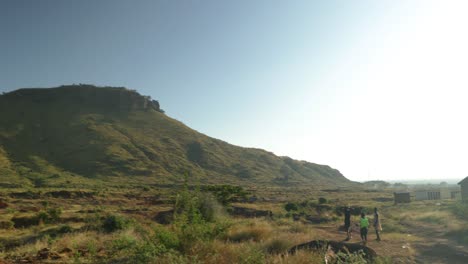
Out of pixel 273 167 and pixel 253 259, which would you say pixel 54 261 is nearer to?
pixel 253 259

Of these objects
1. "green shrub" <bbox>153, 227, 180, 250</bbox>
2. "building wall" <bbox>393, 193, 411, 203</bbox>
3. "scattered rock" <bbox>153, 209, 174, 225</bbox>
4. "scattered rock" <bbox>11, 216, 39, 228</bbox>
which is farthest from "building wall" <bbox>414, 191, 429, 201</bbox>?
"green shrub" <bbox>153, 227, 180, 250</bbox>

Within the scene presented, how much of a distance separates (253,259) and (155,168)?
76488 millimetres

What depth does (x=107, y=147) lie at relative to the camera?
263ft

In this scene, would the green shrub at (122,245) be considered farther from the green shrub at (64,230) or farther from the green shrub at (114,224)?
the green shrub at (64,230)

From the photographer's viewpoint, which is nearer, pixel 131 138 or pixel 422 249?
pixel 422 249

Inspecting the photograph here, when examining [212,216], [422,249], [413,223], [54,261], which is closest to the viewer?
[54,261]

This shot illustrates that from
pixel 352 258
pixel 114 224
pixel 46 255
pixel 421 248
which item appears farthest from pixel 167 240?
pixel 421 248

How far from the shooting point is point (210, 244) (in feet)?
26.9

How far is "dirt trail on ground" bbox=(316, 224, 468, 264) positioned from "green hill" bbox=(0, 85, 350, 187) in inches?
2008

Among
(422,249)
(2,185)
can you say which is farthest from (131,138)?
(422,249)

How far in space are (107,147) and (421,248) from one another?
76243 millimetres

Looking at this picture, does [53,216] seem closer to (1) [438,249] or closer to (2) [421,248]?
(2) [421,248]

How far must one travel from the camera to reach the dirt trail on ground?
13258 millimetres

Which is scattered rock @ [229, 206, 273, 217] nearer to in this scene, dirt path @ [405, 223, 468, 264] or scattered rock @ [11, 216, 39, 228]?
dirt path @ [405, 223, 468, 264]
